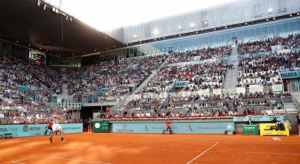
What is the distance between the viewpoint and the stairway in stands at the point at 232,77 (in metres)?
30.9

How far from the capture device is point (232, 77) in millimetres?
34344

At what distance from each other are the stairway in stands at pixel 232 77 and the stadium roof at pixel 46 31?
22592mm

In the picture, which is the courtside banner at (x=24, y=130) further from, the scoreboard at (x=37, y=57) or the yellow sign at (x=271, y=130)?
the yellow sign at (x=271, y=130)

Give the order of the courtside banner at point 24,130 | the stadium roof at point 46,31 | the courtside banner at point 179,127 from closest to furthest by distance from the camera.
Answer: the courtside banner at point 179,127, the courtside banner at point 24,130, the stadium roof at point 46,31

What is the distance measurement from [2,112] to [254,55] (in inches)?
1399

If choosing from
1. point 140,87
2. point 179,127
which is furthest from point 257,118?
point 140,87

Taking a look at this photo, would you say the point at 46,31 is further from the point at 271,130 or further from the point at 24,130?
the point at 271,130

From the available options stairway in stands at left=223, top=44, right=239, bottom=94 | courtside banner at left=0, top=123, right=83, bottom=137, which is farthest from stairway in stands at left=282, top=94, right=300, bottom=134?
courtside banner at left=0, top=123, right=83, bottom=137

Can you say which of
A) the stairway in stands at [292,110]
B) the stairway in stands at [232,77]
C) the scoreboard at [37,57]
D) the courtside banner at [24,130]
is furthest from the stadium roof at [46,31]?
the stairway in stands at [292,110]

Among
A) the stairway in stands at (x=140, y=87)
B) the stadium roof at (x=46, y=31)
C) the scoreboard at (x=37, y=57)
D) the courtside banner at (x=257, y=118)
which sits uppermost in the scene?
the stadium roof at (x=46, y=31)

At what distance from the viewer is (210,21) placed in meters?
44.6

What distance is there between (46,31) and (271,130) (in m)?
35.8

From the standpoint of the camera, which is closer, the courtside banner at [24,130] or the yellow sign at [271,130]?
the yellow sign at [271,130]

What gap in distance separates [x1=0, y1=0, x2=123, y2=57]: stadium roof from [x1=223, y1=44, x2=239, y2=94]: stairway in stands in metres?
22.6
